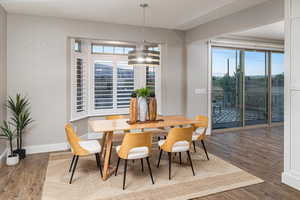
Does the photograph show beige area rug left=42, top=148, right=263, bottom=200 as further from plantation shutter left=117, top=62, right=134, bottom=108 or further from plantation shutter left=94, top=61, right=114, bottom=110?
plantation shutter left=117, top=62, right=134, bottom=108

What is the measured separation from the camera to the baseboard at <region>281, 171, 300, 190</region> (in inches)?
107

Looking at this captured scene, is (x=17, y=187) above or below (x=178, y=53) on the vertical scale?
below

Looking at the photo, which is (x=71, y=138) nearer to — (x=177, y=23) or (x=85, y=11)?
(x=85, y=11)

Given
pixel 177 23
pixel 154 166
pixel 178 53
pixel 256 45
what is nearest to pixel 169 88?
pixel 178 53

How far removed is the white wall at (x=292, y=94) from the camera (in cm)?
269

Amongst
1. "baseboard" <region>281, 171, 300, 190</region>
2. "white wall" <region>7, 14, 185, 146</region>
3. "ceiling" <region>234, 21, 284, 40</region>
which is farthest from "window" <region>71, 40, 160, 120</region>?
"baseboard" <region>281, 171, 300, 190</region>

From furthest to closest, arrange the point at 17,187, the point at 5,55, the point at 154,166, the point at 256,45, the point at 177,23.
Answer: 1. the point at 256,45
2. the point at 177,23
3. the point at 5,55
4. the point at 154,166
5. the point at 17,187

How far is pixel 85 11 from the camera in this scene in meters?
3.94

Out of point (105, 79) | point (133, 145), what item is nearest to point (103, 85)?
point (105, 79)

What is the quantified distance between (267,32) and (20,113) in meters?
5.92

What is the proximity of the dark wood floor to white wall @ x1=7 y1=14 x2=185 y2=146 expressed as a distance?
606 millimetres

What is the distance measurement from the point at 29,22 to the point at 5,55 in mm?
777

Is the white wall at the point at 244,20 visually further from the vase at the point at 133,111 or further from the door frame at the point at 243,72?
the vase at the point at 133,111

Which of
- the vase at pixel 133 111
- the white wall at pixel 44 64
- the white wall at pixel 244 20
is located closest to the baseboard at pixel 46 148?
the white wall at pixel 44 64
